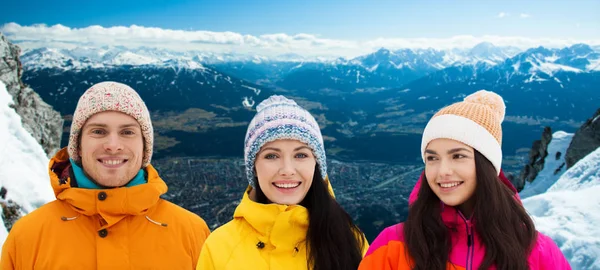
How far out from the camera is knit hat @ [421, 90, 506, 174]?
360cm

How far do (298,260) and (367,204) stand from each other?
110 meters

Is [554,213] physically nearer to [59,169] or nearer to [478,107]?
[478,107]

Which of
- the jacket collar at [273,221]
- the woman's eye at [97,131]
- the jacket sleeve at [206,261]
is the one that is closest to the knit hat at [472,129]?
the jacket collar at [273,221]

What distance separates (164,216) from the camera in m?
4.50

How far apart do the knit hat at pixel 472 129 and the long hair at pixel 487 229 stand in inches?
4.0

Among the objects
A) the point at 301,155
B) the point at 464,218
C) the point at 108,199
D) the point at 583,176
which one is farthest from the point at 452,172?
the point at 583,176

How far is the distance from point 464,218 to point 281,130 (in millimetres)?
2009

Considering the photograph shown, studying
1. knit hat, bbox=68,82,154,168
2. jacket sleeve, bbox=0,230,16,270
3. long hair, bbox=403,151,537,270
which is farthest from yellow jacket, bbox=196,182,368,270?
jacket sleeve, bbox=0,230,16,270

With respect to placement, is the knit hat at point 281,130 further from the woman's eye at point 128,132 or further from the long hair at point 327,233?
the woman's eye at point 128,132

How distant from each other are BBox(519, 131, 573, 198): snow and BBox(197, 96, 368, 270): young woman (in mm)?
28368

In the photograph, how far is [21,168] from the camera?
1134 cm

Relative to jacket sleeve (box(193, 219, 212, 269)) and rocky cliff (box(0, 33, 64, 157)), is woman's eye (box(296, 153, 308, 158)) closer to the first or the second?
jacket sleeve (box(193, 219, 212, 269))

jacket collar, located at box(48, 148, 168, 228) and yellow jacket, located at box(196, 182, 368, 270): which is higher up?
jacket collar, located at box(48, 148, 168, 228)

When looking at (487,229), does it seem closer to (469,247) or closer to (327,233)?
(469,247)
